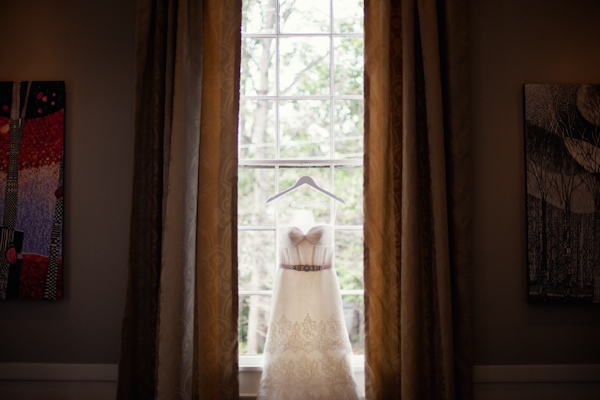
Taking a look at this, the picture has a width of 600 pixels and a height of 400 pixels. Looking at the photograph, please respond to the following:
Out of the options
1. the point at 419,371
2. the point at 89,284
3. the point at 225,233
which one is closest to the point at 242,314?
the point at 225,233

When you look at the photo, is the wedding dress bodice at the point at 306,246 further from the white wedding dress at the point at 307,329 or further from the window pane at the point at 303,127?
the window pane at the point at 303,127

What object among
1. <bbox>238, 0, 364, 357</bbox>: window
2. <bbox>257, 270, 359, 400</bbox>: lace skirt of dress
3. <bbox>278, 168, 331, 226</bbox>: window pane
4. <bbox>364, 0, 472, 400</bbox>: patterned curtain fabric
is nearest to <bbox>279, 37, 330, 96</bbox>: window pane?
<bbox>238, 0, 364, 357</bbox>: window

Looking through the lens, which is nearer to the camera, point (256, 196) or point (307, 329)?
point (307, 329)

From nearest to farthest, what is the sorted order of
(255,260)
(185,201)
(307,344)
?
(307,344) < (185,201) < (255,260)

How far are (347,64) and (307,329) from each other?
146 cm

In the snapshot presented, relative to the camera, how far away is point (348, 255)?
2.19 metres

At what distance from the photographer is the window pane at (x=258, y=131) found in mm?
2174

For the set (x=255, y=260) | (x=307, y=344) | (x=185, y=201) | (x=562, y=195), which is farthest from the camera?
(x=255, y=260)

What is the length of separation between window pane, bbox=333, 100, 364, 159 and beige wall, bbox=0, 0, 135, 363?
3.69 feet

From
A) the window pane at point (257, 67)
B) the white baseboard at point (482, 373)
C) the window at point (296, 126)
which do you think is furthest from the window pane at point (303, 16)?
the white baseboard at point (482, 373)

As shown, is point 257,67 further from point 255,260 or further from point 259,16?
point 255,260

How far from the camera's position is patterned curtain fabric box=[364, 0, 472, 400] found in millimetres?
1815

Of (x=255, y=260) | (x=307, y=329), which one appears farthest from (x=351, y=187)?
(x=307, y=329)

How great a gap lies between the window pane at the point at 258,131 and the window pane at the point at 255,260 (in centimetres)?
46
